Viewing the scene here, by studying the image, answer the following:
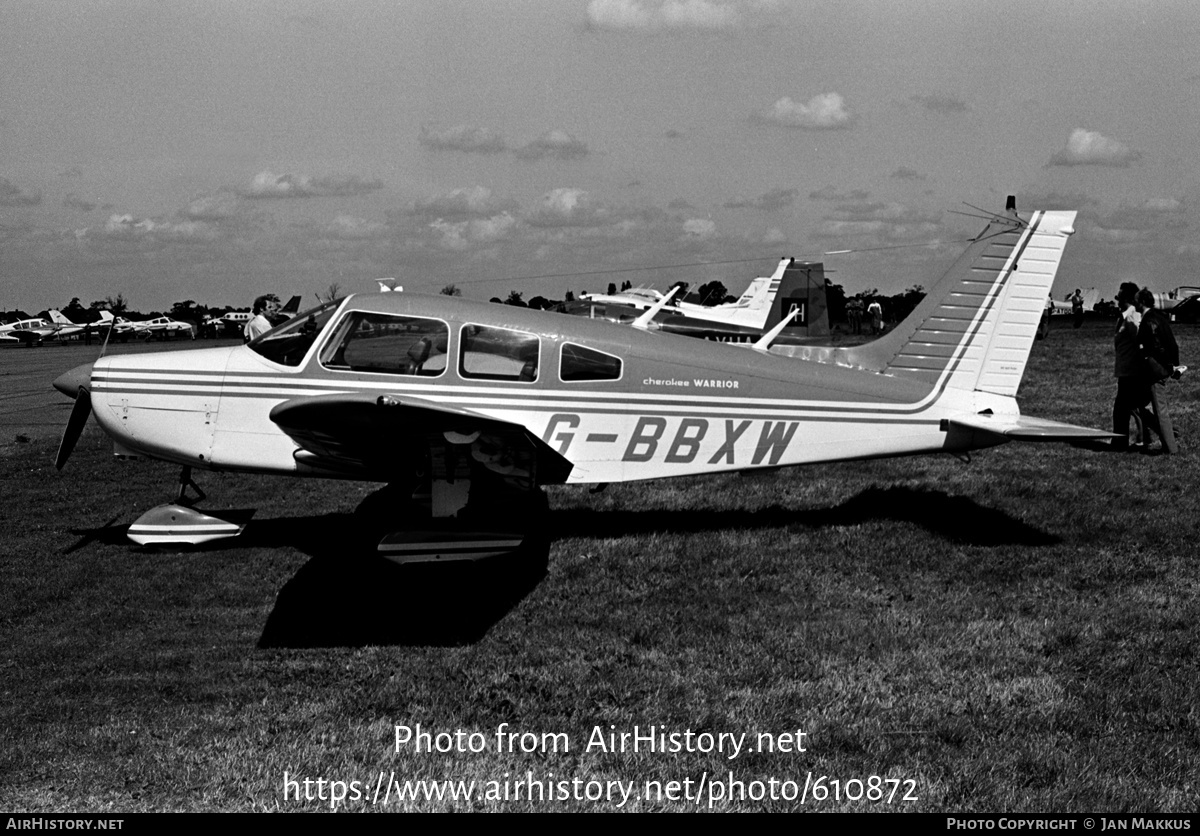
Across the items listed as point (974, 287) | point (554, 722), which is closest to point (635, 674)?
point (554, 722)

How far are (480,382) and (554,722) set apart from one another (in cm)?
304

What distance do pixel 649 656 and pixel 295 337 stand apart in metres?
3.75

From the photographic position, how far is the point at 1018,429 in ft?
22.3

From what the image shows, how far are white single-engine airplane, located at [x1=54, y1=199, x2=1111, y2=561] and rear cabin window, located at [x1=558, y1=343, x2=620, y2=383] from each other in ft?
0.04

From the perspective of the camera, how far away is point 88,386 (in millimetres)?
7340

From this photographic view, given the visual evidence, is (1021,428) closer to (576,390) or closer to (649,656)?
(576,390)

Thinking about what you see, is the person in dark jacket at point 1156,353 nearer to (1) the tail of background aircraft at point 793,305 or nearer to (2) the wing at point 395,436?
(2) the wing at point 395,436

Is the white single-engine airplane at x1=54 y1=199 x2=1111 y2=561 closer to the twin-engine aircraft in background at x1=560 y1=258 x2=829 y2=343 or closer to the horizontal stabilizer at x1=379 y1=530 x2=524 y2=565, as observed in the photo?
the horizontal stabilizer at x1=379 y1=530 x2=524 y2=565

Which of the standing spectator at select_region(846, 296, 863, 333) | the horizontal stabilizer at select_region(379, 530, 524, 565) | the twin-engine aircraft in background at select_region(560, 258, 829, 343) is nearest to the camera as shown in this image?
the horizontal stabilizer at select_region(379, 530, 524, 565)

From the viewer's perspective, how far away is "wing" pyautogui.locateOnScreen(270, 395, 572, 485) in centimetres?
532

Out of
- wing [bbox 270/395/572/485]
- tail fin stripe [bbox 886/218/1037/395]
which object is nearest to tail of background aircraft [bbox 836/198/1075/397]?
tail fin stripe [bbox 886/218/1037/395]

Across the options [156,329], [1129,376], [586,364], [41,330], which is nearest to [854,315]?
[1129,376]

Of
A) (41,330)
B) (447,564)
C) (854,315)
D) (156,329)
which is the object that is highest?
(854,315)
